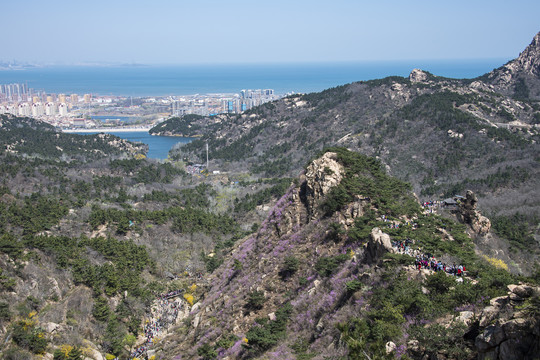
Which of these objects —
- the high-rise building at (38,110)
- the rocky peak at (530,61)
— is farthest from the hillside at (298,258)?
the high-rise building at (38,110)

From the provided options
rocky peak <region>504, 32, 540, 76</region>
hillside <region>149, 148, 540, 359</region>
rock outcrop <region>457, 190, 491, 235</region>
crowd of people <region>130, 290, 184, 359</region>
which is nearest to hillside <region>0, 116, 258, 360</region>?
crowd of people <region>130, 290, 184, 359</region>

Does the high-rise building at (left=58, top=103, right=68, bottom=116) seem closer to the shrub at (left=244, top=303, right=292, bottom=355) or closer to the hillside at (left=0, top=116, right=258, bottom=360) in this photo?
the hillside at (left=0, top=116, right=258, bottom=360)

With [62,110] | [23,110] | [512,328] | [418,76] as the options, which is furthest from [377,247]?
[62,110]

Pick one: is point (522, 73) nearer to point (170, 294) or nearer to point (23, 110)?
point (170, 294)

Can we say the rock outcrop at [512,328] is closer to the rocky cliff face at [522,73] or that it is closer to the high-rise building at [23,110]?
the rocky cliff face at [522,73]

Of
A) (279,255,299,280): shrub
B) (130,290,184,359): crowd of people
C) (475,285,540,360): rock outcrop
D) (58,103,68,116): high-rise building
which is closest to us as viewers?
(475,285,540,360): rock outcrop

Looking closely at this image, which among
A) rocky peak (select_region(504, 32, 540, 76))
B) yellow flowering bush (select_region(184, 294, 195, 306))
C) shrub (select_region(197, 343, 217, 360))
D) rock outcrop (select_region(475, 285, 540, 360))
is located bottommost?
yellow flowering bush (select_region(184, 294, 195, 306))
